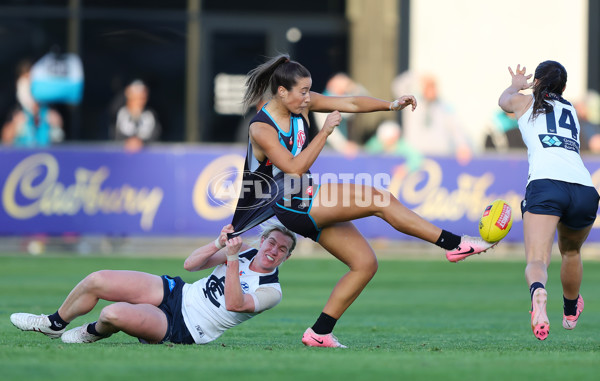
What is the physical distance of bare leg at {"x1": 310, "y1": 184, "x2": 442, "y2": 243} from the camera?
7656 mm

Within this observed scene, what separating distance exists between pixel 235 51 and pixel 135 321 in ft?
57.4

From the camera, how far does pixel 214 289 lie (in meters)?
7.70

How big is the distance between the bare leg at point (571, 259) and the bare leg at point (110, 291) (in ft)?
9.99

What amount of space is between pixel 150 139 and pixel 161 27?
621 cm

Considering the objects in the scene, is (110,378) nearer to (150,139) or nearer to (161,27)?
(150,139)

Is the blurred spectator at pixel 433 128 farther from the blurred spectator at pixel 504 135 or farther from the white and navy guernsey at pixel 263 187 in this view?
the white and navy guernsey at pixel 263 187

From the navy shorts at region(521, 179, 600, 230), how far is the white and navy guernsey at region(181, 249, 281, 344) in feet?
6.42

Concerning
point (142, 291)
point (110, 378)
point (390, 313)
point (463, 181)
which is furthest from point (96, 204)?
point (110, 378)

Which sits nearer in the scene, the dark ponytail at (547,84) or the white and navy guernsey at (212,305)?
the white and navy guernsey at (212,305)

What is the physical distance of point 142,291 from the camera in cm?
772

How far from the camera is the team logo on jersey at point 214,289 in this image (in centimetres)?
766

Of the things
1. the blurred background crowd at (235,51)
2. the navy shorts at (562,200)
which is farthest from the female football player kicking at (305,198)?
the blurred background crowd at (235,51)

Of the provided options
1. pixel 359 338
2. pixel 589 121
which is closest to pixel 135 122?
pixel 589 121

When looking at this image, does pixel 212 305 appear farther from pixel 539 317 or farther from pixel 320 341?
pixel 539 317
